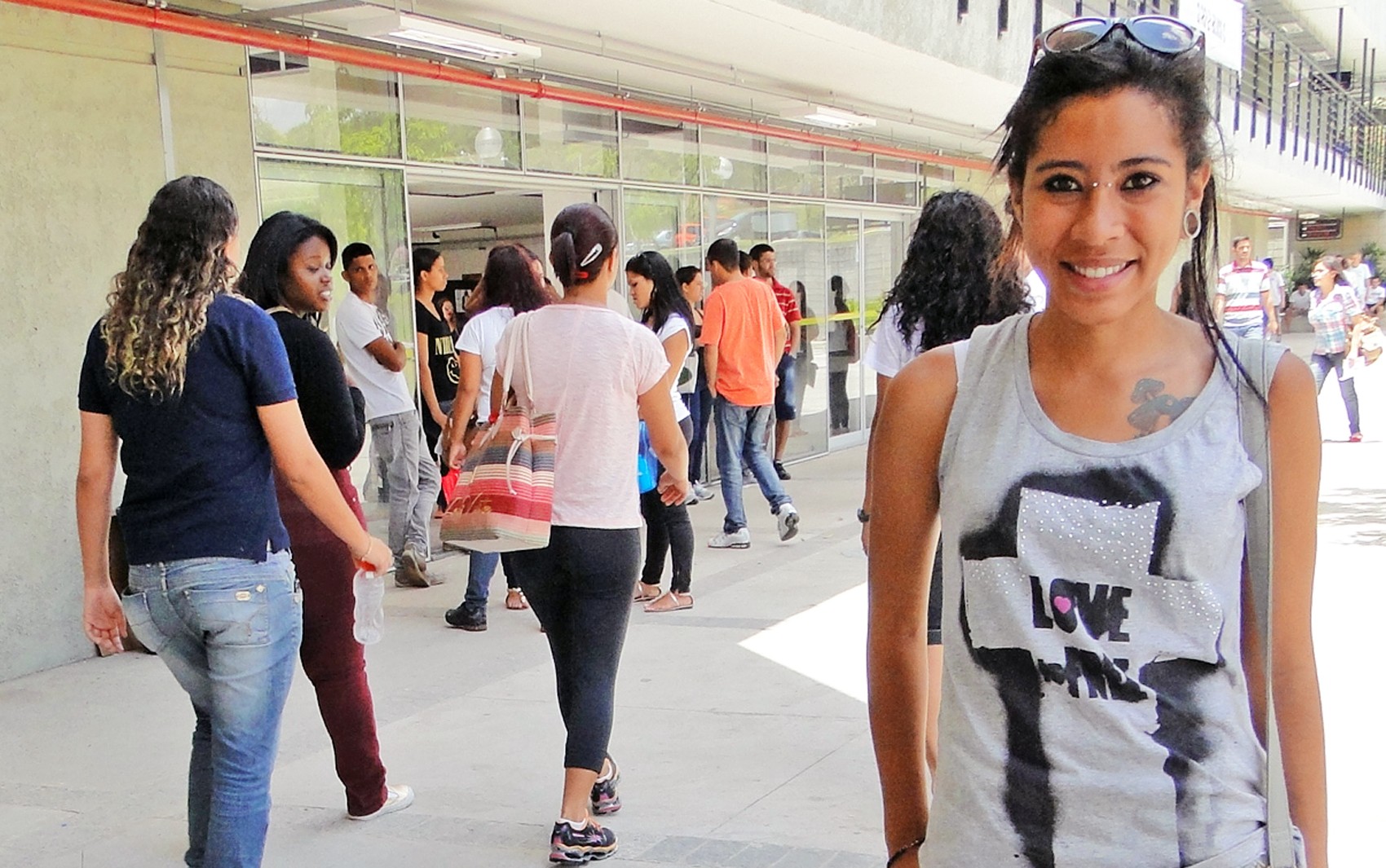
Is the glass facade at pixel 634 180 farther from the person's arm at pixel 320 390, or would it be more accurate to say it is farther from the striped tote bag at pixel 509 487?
the person's arm at pixel 320 390

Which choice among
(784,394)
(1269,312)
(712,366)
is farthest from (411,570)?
(1269,312)

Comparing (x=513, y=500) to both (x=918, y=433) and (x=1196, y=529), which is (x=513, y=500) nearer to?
(x=918, y=433)

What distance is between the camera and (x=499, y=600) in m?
7.17

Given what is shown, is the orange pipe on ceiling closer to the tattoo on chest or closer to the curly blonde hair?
the tattoo on chest

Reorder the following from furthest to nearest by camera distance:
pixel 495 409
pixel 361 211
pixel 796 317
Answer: pixel 796 317 → pixel 361 211 → pixel 495 409

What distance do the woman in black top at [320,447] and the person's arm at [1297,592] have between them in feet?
9.22

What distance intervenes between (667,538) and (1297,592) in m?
5.46

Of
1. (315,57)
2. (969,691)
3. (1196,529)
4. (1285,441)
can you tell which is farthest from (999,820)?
(315,57)

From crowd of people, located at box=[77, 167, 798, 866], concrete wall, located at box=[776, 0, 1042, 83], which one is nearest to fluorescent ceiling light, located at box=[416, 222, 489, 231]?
concrete wall, located at box=[776, 0, 1042, 83]

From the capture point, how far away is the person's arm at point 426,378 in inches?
315

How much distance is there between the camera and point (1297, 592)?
55.8 inches

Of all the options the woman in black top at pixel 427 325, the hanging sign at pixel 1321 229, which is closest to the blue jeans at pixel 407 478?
the woman in black top at pixel 427 325

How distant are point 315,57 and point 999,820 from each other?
22.0 feet

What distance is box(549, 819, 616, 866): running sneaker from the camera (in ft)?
12.0
